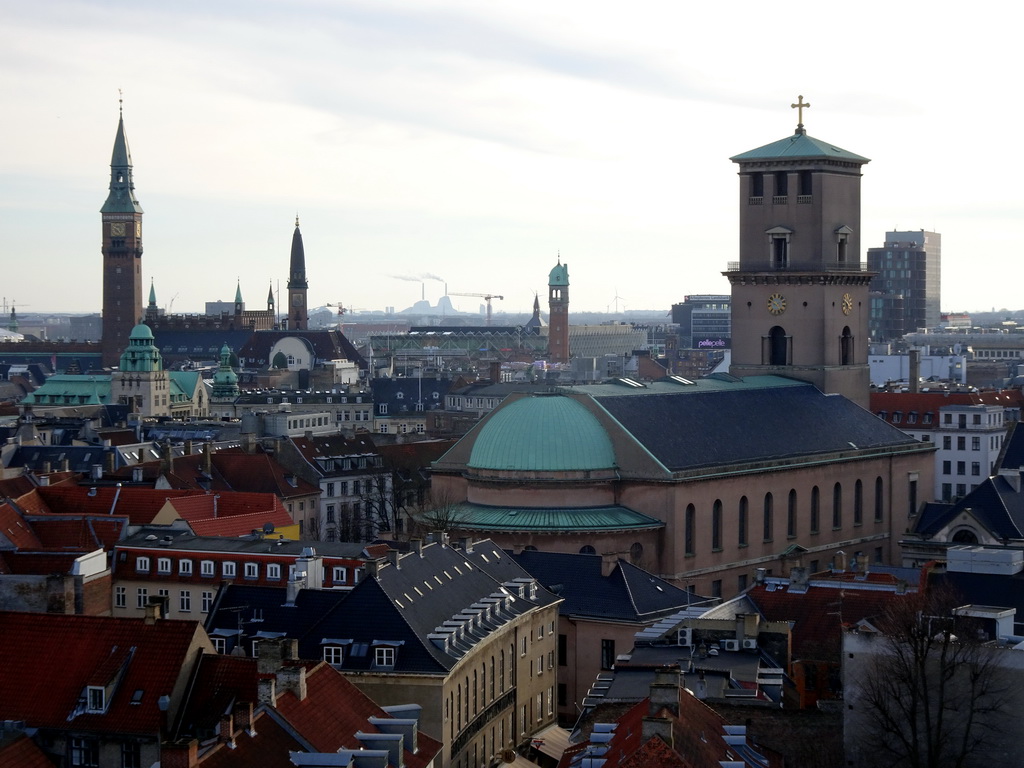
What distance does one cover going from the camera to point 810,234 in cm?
12519

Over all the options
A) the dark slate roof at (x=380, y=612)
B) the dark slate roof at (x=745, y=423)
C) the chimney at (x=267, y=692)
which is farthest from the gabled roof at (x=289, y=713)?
the dark slate roof at (x=745, y=423)

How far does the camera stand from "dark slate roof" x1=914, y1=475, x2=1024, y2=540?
9612cm

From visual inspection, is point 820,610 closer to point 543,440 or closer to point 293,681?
point 293,681

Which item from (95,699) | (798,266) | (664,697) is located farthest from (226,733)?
(798,266)

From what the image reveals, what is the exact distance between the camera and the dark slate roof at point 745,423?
105 m

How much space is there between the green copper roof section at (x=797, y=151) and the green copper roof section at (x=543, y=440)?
27.0 m

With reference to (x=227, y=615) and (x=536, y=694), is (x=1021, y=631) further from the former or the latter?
(x=227, y=615)

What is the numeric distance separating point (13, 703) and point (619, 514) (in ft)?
162

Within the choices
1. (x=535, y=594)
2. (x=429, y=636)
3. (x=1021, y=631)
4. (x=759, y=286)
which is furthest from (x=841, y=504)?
(x=429, y=636)

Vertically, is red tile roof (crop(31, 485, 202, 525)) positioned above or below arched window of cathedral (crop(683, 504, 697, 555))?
above

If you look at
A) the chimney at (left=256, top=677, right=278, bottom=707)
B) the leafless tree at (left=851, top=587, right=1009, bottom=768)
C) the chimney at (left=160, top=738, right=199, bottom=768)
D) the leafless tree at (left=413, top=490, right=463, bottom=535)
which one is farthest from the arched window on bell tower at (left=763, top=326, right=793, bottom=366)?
the chimney at (left=160, top=738, right=199, bottom=768)

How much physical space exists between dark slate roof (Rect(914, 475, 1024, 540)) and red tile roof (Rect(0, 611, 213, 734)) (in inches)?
1925

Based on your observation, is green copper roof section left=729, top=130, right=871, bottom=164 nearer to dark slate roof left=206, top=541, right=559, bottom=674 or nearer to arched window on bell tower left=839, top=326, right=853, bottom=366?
arched window on bell tower left=839, top=326, right=853, bottom=366

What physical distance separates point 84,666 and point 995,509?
176 feet
